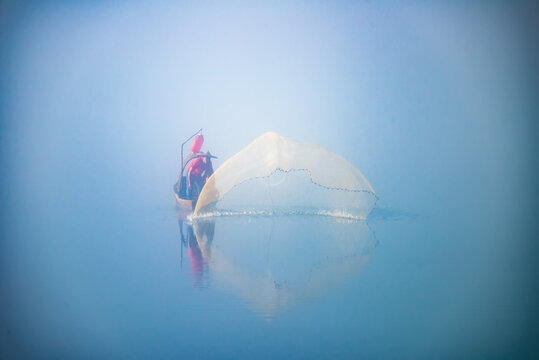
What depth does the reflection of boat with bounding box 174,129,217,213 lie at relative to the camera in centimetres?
328

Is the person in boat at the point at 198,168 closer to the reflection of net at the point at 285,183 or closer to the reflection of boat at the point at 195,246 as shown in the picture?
the reflection of net at the point at 285,183

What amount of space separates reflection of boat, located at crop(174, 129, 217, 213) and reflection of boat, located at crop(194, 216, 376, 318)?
17 centimetres

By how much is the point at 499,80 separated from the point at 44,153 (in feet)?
12.3

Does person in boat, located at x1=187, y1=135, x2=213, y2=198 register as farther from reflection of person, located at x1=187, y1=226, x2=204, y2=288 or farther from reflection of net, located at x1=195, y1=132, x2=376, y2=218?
reflection of person, located at x1=187, y1=226, x2=204, y2=288

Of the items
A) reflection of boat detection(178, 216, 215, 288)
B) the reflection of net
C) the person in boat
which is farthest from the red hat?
reflection of boat detection(178, 216, 215, 288)

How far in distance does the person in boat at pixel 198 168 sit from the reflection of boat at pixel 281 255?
0.34 meters

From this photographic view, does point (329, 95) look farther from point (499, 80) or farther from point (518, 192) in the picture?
point (518, 192)

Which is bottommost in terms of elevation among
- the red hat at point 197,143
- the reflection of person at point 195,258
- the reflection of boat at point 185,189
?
the reflection of person at point 195,258

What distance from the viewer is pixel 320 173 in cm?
336

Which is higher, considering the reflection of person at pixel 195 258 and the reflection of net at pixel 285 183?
the reflection of net at pixel 285 183

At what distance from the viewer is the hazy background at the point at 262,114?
3170mm

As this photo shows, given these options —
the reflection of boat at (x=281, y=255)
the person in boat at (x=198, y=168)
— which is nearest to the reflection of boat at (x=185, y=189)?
the person in boat at (x=198, y=168)

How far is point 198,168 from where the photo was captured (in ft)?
10.8

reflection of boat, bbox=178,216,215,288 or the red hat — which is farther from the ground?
the red hat
